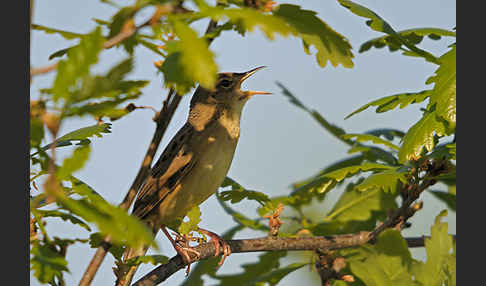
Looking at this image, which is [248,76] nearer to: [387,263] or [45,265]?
[387,263]

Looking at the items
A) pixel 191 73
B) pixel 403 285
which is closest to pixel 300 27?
pixel 191 73

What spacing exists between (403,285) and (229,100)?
1945mm

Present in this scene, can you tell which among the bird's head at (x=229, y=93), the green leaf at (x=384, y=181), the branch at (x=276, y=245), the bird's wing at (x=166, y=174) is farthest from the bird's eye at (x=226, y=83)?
the green leaf at (x=384, y=181)

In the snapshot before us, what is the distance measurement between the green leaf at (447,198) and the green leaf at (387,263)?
139cm

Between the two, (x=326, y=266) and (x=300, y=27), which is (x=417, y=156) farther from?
(x=300, y=27)

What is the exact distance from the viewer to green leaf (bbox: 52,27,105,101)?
1140 millimetres

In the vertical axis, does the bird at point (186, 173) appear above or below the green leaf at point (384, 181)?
above

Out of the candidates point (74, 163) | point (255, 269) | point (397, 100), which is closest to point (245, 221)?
point (255, 269)

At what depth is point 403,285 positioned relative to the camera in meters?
1.91

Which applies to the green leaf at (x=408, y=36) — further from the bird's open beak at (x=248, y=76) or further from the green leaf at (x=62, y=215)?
the green leaf at (x=62, y=215)

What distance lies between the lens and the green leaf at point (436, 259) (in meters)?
1.95

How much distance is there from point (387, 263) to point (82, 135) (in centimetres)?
123

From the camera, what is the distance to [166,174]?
10.3 feet

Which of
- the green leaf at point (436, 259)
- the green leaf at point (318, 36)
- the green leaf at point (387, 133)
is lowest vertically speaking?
the green leaf at point (436, 259)
